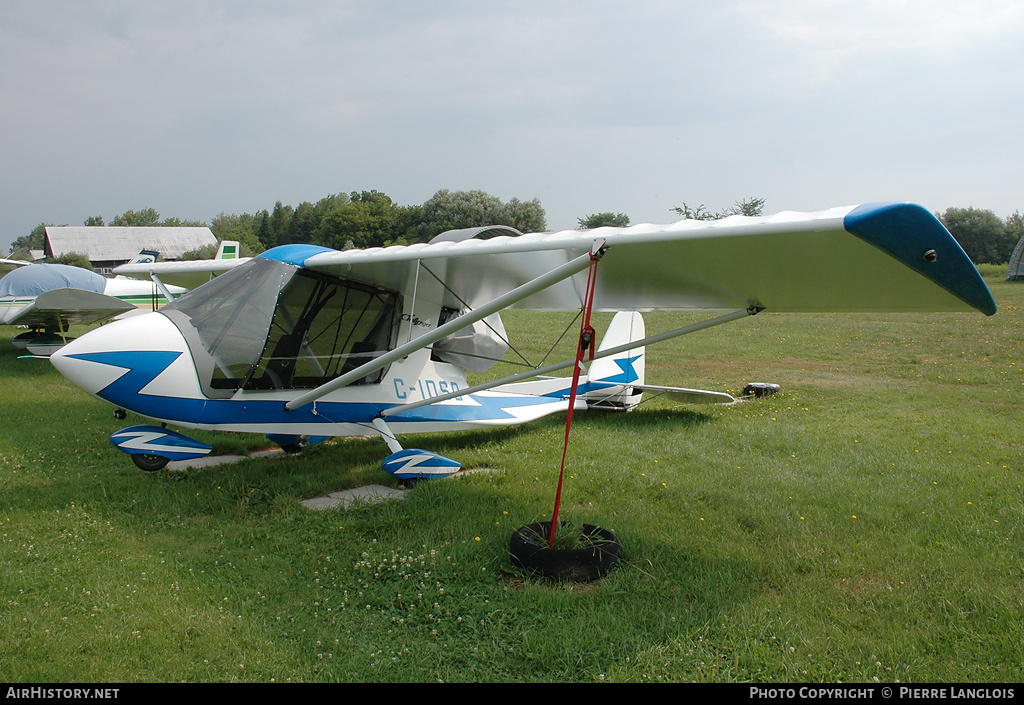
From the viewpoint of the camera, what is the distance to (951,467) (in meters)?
6.05

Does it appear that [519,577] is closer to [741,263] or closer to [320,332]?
[741,263]

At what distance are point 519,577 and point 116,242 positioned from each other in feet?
296

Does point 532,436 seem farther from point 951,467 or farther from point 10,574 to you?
point 10,574

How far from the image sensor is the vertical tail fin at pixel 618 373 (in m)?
8.75

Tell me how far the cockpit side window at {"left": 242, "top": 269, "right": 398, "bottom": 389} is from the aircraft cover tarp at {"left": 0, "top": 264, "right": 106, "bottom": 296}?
41.5ft

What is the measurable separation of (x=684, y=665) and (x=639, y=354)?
6.24 meters

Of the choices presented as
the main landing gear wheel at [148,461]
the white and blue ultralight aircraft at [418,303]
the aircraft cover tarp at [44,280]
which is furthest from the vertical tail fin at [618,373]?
the aircraft cover tarp at [44,280]

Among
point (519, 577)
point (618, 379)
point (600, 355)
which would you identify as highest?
point (600, 355)

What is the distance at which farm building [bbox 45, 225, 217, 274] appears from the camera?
244 ft

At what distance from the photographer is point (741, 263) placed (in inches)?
157

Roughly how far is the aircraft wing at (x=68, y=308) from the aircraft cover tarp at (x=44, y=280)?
4.76 feet

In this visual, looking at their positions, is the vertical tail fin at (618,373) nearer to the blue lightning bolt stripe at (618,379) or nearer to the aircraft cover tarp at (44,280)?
the blue lightning bolt stripe at (618,379)

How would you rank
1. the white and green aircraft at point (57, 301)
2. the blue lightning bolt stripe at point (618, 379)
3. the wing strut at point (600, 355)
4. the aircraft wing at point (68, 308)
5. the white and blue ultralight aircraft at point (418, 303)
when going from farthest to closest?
the white and green aircraft at point (57, 301), the aircraft wing at point (68, 308), the blue lightning bolt stripe at point (618, 379), the wing strut at point (600, 355), the white and blue ultralight aircraft at point (418, 303)

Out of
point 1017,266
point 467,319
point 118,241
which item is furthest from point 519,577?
point 118,241
